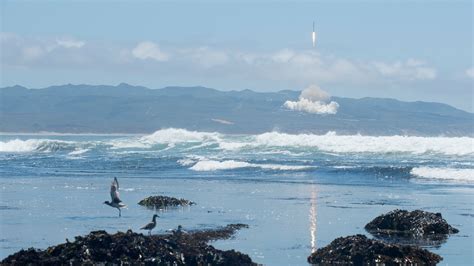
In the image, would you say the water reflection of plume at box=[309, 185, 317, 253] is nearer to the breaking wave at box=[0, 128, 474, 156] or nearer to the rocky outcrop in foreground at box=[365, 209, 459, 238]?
the rocky outcrop in foreground at box=[365, 209, 459, 238]

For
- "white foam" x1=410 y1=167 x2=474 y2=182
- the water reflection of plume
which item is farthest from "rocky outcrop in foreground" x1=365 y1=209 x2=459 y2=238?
"white foam" x1=410 y1=167 x2=474 y2=182

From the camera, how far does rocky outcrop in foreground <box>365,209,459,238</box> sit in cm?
2545

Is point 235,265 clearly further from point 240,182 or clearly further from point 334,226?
point 240,182

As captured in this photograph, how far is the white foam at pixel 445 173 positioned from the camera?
46.2 meters

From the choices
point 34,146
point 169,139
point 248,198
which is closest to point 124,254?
point 248,198

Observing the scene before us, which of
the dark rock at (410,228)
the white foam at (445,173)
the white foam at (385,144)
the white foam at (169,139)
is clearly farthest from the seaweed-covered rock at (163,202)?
the white foam at (169,139)

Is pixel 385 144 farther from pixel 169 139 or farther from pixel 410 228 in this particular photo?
pixel 410 228

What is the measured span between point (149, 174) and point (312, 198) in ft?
60.0

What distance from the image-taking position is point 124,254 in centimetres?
2012

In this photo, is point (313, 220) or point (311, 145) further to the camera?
point (311, 145)

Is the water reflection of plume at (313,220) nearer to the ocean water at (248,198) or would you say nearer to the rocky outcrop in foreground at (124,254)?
the ocean water at (248,198)

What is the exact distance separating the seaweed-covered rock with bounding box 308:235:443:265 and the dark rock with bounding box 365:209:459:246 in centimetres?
326

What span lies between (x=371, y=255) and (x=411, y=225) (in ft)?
16.7

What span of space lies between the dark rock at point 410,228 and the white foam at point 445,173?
762 inches
